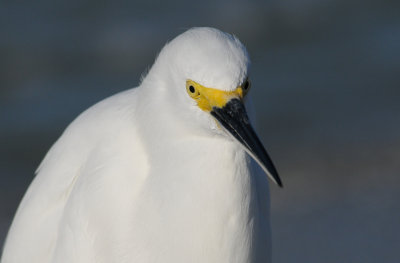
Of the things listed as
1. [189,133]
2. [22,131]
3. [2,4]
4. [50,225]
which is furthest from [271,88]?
[189,133]

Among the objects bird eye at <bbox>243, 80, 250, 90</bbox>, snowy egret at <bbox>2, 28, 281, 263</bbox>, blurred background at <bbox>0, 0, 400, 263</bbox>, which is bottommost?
blurred background at <bbox>0, 0, 400, 263</bbox>

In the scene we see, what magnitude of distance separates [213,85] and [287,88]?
12.9 feet

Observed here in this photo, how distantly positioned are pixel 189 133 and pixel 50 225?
3.13ft

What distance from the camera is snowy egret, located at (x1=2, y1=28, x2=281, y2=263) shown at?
2.55 metres

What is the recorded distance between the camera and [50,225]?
11.0 ft

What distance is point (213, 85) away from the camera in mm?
2506

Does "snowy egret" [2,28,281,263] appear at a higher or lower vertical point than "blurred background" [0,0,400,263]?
higher

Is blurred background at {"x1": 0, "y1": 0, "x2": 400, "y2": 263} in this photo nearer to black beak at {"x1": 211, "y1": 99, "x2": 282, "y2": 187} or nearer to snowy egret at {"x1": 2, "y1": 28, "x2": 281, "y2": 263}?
snowy egret at {"x1": 2, "y1": 28, "x2": 281, "y2": 263}

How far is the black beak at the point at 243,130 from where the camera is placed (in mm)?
2535

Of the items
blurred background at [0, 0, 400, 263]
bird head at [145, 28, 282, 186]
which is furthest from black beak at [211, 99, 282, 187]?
blurred background at [0, 0, 400, 263]

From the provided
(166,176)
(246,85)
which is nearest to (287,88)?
(166,176)

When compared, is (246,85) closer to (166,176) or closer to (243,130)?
(243,130)

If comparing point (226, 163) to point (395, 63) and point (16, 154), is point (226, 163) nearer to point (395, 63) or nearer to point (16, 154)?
point (16, 154)

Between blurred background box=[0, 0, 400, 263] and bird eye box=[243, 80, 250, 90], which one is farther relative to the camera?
blurred background box=[0, 0, 400, 263]
